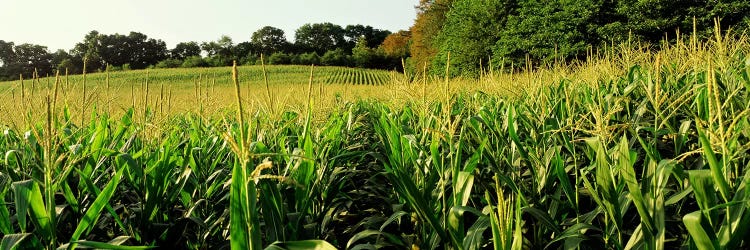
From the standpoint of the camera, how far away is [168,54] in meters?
69.0

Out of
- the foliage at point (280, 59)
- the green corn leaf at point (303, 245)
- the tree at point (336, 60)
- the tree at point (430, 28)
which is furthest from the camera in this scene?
the tree at point (336, 60)

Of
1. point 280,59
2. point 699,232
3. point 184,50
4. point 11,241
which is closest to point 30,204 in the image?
point 11,241

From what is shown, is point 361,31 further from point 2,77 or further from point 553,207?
point 553,207

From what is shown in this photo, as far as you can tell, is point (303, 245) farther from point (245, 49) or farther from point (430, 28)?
point (245, 49)

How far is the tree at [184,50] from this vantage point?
70.8 meters

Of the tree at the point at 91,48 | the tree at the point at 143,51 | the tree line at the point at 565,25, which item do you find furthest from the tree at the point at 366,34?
the tree line at the point at 565,25

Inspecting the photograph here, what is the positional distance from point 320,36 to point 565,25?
7117 centimetres

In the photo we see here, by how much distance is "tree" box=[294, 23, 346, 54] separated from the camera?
84000 mm

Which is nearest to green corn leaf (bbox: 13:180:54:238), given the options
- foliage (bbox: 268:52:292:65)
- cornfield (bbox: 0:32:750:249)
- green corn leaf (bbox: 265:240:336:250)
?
cornfield (bbox: 0:32:750:249)

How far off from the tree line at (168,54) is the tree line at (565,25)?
24.6 metres

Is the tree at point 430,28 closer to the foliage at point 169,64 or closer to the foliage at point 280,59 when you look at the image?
the foliage at point 280,59

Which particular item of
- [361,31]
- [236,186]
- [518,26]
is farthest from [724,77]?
[361,31]

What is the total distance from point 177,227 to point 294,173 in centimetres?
61

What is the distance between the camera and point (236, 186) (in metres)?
1.02
